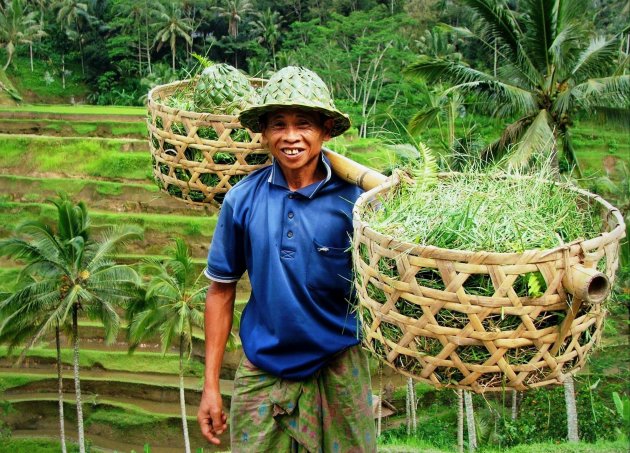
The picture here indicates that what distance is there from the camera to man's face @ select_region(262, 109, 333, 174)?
192 centimetres

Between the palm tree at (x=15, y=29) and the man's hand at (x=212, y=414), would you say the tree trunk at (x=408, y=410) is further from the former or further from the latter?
the palm tree at (x=15, y=29)

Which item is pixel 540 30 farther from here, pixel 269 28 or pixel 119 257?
pixel 269 28

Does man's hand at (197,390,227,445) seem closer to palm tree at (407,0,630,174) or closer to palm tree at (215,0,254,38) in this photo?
palm tree at (407,0,630,174)

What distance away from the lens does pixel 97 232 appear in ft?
64.3

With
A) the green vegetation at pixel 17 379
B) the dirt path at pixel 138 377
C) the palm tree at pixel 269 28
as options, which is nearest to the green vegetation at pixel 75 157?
the dirt path at pixel 138 377

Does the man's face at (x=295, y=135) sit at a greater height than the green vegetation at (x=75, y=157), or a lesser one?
Result: greater

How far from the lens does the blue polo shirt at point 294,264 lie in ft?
6.45

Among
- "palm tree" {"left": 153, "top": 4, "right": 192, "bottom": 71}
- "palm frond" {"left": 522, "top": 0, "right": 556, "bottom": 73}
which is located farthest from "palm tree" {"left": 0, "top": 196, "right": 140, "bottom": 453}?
"palm tree" {"left": 153, "top": 4, "right": 192, "bottom": 71}

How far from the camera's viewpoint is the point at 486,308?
1.45m

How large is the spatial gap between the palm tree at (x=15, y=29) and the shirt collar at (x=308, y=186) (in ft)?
115

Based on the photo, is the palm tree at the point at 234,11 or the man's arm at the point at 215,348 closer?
the man's arm at the point at 215,348

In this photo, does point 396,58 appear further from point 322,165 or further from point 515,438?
point 322,165

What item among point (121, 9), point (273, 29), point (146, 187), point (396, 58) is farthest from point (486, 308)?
point (121, 9)

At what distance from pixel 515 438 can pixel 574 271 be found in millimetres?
14570
